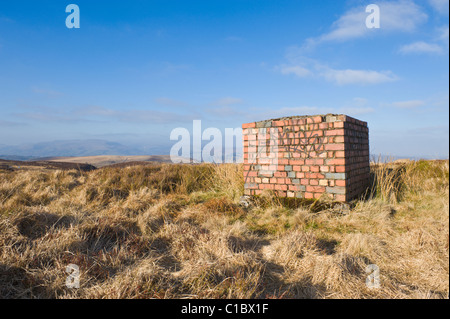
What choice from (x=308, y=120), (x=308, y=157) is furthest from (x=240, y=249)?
(x=308, y=120)

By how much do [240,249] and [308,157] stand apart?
2438 millimetres

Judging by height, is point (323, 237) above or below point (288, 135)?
below

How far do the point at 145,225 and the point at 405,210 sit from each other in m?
4.34

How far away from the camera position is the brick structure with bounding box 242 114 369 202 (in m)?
4.48

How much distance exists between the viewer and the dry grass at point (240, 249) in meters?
2.25

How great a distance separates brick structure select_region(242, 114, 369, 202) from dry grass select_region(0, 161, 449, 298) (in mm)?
335

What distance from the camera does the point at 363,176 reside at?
17.8 feet

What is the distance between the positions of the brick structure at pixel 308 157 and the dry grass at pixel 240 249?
13.2 inches

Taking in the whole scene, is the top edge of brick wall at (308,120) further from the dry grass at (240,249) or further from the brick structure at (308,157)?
the dry grass at (240,249)

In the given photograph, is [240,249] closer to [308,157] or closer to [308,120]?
[308,157]

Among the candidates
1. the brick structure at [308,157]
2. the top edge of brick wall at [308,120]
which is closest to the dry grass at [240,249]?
the brick structure at [308,157]

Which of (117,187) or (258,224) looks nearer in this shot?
(258,224)
